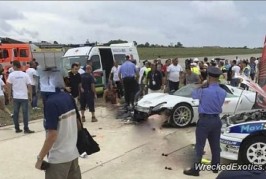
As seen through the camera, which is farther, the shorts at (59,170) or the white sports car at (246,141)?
the white sports car at (246,141)

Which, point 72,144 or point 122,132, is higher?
point 72,144

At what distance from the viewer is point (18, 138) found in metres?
9.45

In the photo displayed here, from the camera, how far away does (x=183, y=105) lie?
10.6m

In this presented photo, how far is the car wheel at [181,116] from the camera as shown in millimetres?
10555

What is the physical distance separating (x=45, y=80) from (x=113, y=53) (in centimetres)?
1519

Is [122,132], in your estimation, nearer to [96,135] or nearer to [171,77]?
[96,135]

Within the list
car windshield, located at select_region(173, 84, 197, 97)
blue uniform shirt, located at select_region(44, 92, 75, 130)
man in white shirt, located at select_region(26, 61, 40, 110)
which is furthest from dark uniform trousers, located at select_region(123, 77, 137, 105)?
blue uniform shirt, located at select_region(44, 92, 75, 130)

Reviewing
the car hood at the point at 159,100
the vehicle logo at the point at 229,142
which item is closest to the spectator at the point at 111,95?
the car hood at the point at 159,100

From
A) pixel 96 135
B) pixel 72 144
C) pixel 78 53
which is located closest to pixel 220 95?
pixel 72 144

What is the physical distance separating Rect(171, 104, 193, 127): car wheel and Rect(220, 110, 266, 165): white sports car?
11.4 ft

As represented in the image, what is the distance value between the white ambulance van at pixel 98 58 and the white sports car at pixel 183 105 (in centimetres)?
728

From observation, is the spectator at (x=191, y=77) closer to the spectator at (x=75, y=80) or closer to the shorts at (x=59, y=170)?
the spectator at (x=75, y=80)

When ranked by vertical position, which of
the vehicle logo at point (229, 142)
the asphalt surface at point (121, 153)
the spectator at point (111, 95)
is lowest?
the asphalt surface at point (121, 153)

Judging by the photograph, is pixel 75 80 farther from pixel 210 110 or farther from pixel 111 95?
pixel 210 110
